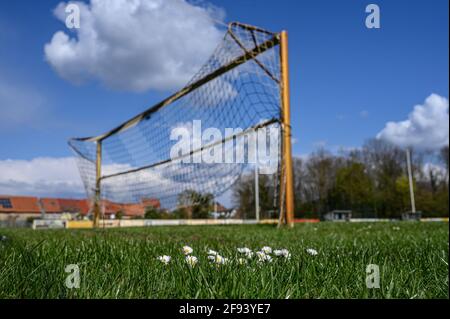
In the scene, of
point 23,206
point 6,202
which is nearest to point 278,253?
point 6,202

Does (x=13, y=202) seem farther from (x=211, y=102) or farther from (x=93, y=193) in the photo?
(x=211, y=102)

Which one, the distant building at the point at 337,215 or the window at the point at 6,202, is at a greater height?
the window at the point at 6,202

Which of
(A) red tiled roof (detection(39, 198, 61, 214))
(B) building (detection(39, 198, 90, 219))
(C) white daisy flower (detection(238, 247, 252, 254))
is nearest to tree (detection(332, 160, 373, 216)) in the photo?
(B) building (detection(39, 198, 90, 219))

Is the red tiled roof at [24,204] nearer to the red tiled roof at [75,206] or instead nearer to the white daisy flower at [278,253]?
the red tiled roof at [75,206]

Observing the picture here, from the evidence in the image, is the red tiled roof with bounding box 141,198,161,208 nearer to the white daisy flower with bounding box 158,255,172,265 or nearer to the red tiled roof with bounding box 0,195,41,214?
the white daisy flower with bounding box 158,255,172,265

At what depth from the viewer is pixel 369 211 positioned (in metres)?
38.9

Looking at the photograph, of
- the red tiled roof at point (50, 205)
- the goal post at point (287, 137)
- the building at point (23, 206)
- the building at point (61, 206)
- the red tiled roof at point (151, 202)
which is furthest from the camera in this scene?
the red tiled roof at point (50, 205)

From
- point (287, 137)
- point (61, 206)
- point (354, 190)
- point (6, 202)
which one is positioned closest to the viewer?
point (287, 137)

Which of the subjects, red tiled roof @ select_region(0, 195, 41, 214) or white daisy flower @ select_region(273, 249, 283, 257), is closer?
white daisy flower @ select_region(273, 249, 283, 257)

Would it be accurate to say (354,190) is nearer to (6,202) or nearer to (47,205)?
(47,205)

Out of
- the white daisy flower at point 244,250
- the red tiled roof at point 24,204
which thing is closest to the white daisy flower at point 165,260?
the white daisy flower at point 244,250

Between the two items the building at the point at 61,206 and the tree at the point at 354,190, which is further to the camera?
the building at the point at 61,206
